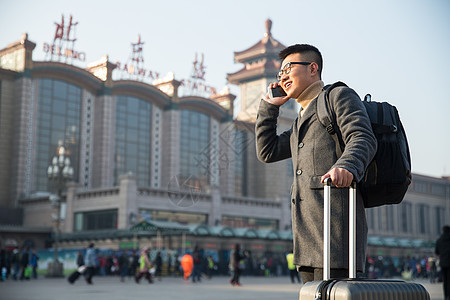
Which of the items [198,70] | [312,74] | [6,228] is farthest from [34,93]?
[312,74]

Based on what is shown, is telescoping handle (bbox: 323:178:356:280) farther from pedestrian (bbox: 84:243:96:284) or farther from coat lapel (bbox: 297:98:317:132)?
pedestrian (bbox: 84:243:96:284)

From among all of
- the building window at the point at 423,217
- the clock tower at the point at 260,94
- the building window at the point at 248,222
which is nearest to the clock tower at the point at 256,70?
the clock tower at the point at 260,94

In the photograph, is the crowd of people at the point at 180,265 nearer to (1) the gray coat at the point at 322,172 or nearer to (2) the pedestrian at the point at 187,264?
(2) the pedestrian at the point at 187,264

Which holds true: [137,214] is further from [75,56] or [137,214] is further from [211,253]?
[75,56]

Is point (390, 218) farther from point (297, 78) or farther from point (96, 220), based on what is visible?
point (297, 78)

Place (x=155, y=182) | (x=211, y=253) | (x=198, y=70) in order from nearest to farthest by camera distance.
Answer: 1. (x=211, y=253)
2. (x=155, y=182)
3. (x=198, y=70)

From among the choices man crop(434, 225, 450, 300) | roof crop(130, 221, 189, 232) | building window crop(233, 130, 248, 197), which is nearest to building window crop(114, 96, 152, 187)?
building window crop(233, 130, 248, 197)

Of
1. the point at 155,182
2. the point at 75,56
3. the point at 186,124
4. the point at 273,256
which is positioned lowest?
the point at 273,256

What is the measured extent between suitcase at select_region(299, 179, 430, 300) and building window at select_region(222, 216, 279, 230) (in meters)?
50.2

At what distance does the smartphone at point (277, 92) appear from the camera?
3.55 metres

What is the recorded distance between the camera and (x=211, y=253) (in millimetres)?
36500

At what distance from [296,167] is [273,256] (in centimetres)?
3879

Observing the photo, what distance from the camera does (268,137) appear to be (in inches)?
143

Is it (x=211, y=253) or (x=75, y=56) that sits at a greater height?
(x=75, y=56)
